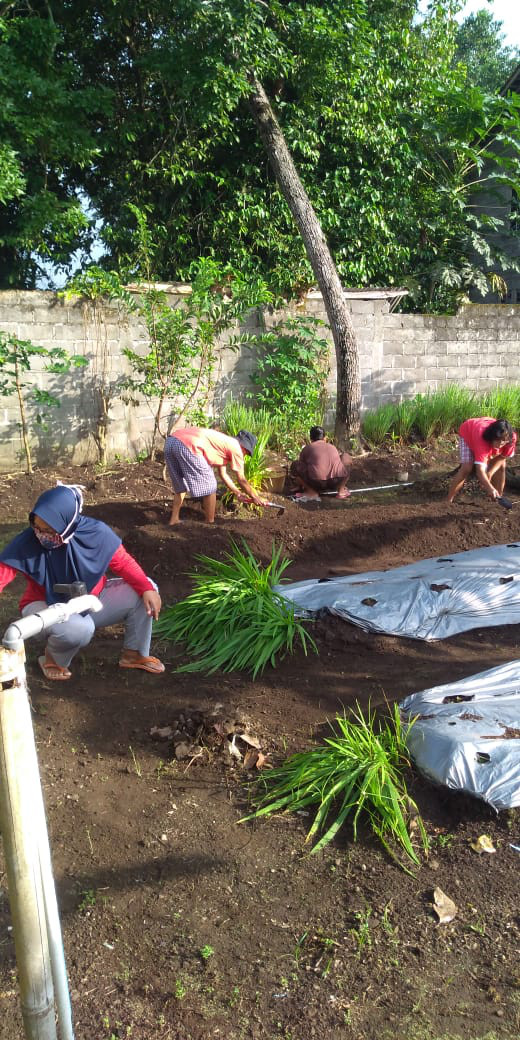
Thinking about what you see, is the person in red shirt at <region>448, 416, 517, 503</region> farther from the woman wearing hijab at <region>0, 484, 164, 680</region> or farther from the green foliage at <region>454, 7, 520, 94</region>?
the green foliage at <region>454, 7, 520, 94</region>

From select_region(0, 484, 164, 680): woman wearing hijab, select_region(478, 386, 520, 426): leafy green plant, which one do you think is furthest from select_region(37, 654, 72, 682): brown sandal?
select_region(478, 386, 520, 426): leafy green plant

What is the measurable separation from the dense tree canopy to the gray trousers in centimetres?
650

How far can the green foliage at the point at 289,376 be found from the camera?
10016mm

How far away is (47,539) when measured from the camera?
12.6 ft

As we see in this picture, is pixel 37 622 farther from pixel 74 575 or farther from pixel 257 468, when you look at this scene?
pixel 257 468

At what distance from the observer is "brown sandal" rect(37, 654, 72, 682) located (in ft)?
14.1

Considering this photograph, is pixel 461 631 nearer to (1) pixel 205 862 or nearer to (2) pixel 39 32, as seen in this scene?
(1) pixel 205 862

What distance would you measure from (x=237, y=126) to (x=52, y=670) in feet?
31.3

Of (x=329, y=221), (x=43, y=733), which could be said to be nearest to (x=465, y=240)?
(x=329, y=221)

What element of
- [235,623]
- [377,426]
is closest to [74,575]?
[235,623]

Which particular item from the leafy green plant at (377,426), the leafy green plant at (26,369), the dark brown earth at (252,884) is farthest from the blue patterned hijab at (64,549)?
the leafy green plant at (377,426)

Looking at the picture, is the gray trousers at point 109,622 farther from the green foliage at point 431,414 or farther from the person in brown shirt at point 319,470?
the green foliage at point 431,414

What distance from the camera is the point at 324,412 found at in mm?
10906

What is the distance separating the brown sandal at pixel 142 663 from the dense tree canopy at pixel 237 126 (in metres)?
6.65
